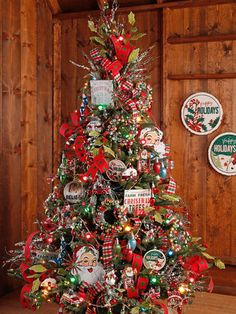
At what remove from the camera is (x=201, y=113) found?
4.48m

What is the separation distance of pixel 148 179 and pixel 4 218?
1.48 meters

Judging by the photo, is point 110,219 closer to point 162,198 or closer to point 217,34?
point 162,198

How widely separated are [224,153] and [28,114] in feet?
5.77

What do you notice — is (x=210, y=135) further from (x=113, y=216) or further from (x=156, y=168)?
(x=113, y=216)

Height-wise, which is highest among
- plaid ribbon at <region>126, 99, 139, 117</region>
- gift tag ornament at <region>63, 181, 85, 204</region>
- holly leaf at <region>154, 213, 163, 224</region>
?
plaid ribbon at <region>126, 99, 139, 117</region>

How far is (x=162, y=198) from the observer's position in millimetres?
2824

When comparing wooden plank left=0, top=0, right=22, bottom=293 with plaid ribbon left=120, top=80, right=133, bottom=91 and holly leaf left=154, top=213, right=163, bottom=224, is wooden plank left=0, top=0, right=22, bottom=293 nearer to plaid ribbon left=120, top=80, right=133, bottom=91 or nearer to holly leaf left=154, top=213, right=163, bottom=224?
plaid ribbon left=120, top=80, right=133, bottom=91

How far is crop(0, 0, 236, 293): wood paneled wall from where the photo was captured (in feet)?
13.4

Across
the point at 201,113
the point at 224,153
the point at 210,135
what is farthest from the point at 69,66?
the point at 224,153

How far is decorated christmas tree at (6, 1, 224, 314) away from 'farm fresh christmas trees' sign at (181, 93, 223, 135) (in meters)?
1.67

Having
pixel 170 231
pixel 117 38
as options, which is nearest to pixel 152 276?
pixel 170 231

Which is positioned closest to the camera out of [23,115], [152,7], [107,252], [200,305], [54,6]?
[107,252]

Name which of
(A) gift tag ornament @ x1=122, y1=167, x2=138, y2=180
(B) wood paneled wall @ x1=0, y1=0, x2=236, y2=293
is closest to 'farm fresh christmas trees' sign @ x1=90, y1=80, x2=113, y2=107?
(A) gift tag ornament @ x1=122, y1=167, x2=138, y2=180

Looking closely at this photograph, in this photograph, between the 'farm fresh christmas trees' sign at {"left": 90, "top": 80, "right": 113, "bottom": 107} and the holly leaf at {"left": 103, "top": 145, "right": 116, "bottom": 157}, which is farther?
the 'farm fresh christmas trees' sign at {"left": 90, "top": 80, "right": 113, "bottom": 107}
